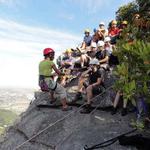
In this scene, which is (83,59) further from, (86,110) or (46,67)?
(86,110)

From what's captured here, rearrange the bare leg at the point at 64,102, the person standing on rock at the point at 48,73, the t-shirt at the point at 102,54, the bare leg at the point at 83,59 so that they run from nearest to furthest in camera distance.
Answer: the person standing on rock at the point at 48,73 < the bare leg at the point at 64,102 < the t-shirt at the point at 102,54 < the bare leg at the point at 83,59

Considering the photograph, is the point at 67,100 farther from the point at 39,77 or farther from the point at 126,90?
the point at 126,90

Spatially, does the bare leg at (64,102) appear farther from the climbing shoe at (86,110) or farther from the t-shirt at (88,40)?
the t-shirt at (88,40)

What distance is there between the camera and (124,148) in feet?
36.9

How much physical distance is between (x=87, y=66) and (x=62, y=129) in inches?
250

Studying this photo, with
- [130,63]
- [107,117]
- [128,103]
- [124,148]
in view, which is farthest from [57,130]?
[130,63]

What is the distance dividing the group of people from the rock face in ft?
1.93

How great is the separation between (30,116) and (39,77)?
295cm

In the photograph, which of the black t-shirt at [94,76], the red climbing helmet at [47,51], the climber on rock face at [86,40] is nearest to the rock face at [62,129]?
the black t-shirt at [94,76]

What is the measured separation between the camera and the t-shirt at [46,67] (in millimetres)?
16172

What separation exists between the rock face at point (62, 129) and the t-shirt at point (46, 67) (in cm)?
218

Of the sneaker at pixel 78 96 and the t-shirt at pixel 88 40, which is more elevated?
the t-shirt at pixel 88 40

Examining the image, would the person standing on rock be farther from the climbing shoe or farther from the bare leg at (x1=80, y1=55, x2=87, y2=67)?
the bare leg at (x1=80, y1=55, x2=87, y2=67)

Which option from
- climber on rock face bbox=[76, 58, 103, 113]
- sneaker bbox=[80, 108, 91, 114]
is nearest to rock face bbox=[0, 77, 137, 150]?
sneaker bbox=[80, 108, 91, 114]
